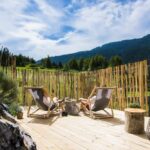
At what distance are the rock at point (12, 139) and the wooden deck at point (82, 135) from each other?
2041mm

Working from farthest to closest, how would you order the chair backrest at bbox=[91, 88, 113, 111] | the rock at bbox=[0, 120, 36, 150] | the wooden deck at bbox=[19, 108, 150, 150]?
the chair backrest at bbox=[91, 88, 113, 111], the wooden deck at bbox=[19, 108, 150, 150], the rock at bbox=[0, 120, 36, 150]

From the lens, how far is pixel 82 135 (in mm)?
4648

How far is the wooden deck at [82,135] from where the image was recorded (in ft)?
12.9

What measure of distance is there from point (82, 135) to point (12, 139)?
301cm

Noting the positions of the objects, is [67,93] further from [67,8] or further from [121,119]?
[121,119]

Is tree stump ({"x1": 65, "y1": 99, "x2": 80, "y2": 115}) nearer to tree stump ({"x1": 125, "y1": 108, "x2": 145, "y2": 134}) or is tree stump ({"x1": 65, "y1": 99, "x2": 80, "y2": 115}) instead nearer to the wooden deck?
the wooden deck

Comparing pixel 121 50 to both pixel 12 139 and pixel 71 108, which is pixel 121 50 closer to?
pixel 71 108

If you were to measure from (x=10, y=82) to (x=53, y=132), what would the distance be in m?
2.55

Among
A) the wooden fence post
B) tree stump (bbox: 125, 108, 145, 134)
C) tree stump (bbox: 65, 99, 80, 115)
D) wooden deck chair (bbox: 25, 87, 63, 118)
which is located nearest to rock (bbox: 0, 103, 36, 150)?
tree stump (bbox: 125, 108, 145, 134)

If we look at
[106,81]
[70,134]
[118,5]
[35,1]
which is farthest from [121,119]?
[118,5]

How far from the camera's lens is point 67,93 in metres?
10.4

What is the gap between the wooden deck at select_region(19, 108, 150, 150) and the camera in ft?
12.9

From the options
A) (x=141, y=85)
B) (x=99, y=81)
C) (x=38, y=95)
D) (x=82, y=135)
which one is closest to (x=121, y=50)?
(x=99, y=81)

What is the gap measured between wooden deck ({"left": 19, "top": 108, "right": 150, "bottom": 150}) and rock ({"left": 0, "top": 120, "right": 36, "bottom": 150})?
2.04 meters
